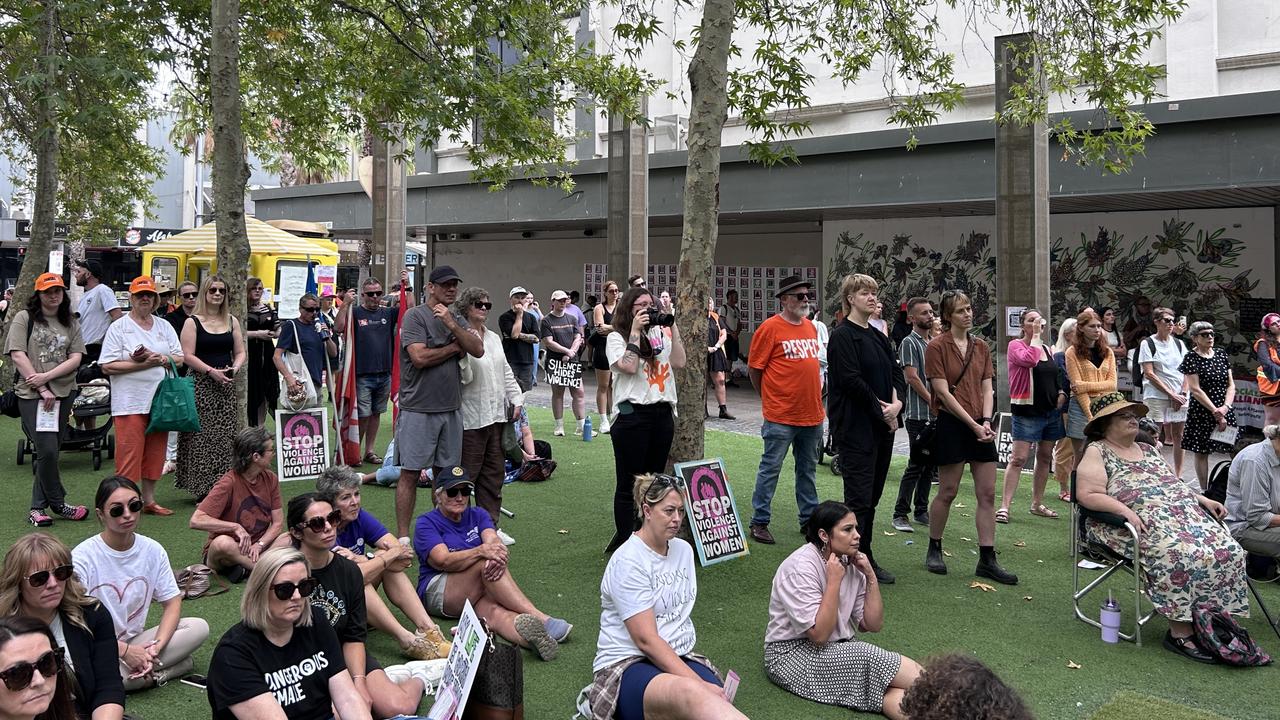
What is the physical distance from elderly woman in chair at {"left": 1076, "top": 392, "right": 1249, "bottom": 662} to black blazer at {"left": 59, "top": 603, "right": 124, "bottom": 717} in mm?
5049

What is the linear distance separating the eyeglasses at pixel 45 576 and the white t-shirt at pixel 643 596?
6.78ft

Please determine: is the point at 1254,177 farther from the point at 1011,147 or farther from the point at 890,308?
the point at 890,308

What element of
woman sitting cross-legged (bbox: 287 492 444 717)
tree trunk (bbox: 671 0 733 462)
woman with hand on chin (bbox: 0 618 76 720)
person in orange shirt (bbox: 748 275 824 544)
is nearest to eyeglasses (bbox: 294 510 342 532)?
woman sitting cross-legged (bbox: 287 492 444 717)

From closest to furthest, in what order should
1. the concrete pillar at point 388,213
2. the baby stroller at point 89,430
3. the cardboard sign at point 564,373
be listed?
1. the baby stroller at point 89,430
2. the cardboard sign at point 564,373
3. the concrete pillar at point 388,213

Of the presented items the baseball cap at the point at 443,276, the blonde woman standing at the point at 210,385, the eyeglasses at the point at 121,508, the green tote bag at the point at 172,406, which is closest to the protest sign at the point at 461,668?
the eyeglasses at the point at 121,508

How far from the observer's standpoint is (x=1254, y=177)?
41.5 feet

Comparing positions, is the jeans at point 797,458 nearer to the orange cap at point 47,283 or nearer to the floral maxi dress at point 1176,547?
the floral maxi dress at point 1176,547

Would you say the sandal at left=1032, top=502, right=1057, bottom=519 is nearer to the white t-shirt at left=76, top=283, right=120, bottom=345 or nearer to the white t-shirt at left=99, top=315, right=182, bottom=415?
the white t-shirt at left=99, top=315, right=182, bottom=415

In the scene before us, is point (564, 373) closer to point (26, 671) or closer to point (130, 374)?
point (130, 374)

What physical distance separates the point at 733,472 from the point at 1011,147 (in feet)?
15.7

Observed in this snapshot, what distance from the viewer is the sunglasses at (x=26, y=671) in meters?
3.13

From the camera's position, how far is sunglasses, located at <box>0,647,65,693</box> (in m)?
3.13

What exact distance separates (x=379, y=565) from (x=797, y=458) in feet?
11.1

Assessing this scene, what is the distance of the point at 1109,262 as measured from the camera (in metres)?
16.8
